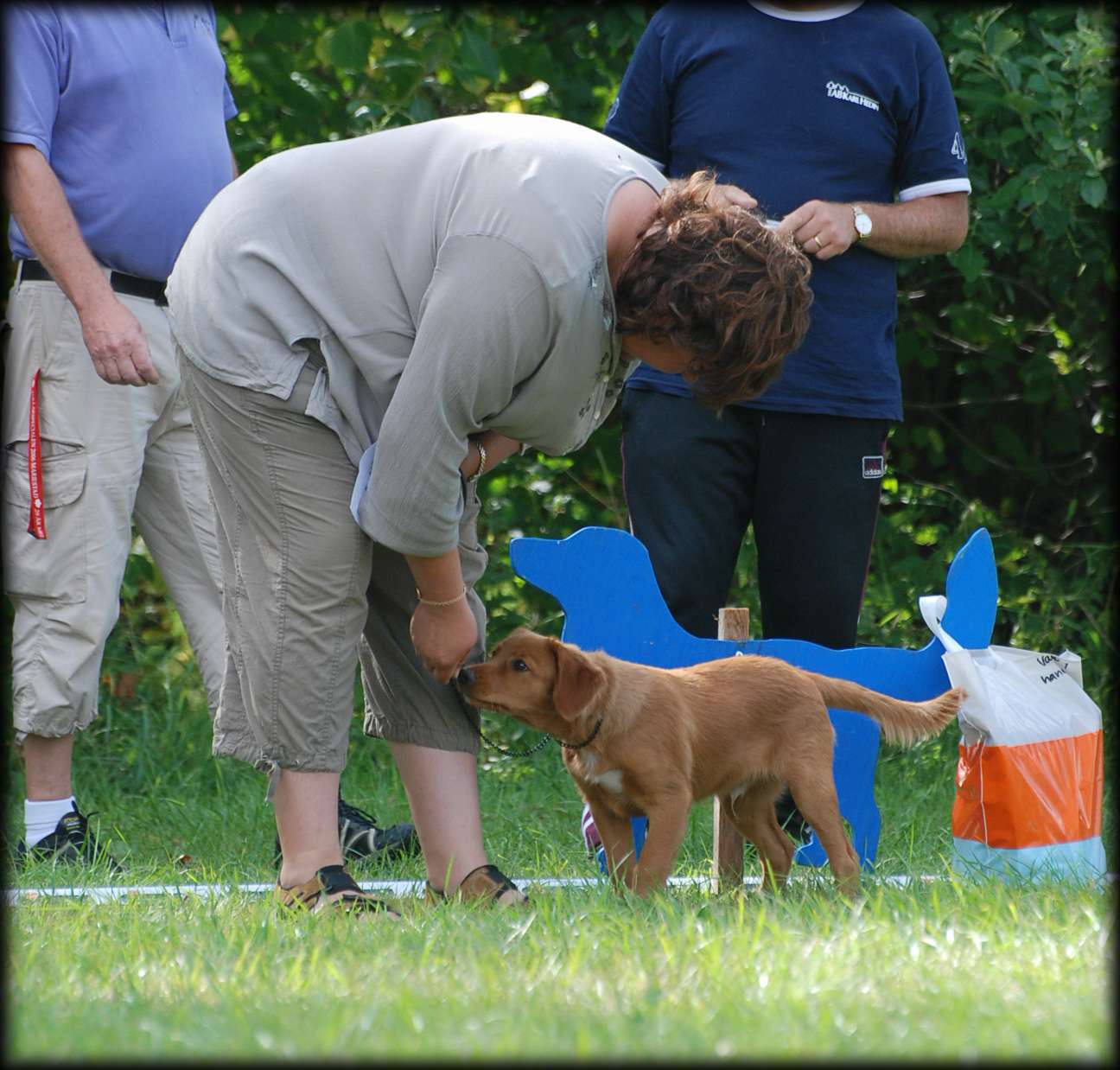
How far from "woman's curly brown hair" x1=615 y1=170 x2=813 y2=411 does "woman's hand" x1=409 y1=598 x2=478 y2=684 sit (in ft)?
2.41

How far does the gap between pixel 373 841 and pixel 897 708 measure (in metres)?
1.50

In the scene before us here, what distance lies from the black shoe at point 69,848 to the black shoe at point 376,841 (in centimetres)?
61

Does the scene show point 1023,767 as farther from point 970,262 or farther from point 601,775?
point 970,262

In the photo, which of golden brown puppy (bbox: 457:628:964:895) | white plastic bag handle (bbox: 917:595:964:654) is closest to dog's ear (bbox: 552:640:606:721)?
golden brown puppy (bbox: 457:628:964:895)

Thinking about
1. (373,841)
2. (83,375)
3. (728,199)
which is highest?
(728,199)

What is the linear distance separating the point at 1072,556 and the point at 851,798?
3.32 metres

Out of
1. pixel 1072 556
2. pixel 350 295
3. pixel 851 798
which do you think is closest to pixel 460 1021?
pixel 350 295

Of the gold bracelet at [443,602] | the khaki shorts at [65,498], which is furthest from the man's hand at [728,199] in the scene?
the khaki shorts at [65,498]

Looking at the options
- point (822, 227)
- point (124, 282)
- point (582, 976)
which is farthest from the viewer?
point (124, 282)

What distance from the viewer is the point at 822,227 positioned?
11.7 feet

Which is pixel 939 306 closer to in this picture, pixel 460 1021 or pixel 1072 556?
pixel 1072 556

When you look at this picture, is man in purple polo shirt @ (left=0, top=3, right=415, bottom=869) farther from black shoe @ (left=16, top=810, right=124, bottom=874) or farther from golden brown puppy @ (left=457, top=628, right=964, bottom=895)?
golden brown puppy @ (left=457, top=628, right=964, bottom=895)

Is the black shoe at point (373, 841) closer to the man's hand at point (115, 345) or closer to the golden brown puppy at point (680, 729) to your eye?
the golden brown puppy at point (680, 729)

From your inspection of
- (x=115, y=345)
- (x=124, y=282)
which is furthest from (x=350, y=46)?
(x=115, y=345)
